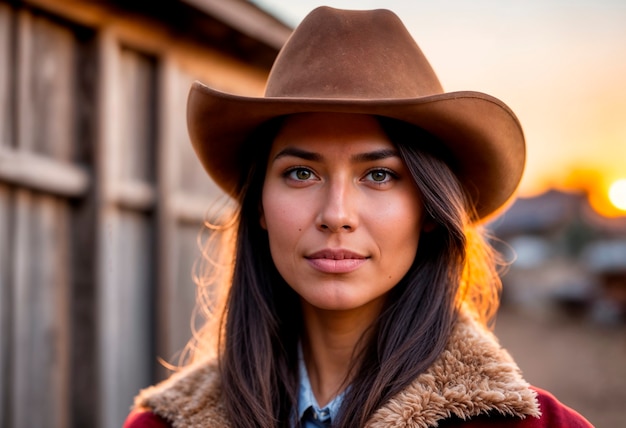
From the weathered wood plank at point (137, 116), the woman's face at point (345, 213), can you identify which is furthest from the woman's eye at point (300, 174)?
the weathered wood plank at point (137, 116)

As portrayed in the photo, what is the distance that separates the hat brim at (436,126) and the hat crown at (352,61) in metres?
0.09

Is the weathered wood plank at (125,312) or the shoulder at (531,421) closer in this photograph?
the shoulder at (531,421)

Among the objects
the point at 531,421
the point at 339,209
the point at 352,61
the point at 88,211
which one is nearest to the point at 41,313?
the point at 88,211

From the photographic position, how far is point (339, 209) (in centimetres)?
213

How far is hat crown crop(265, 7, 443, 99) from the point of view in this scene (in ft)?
7.24

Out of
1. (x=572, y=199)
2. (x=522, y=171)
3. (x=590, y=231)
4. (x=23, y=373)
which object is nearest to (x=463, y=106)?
(x=522, y=171)

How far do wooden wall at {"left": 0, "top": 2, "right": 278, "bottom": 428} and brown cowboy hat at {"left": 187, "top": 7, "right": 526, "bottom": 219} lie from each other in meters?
1.22

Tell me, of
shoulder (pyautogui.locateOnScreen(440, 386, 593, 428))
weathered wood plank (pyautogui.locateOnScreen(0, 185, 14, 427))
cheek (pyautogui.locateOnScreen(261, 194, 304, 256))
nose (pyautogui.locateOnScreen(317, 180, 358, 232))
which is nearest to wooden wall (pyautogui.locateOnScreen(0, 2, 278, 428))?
weathered wood plank (pyautogui.locateOnScreen(0, 185, 14, 427))

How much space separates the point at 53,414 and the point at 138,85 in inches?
67.5

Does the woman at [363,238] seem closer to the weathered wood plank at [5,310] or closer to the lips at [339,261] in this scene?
the lips at [339,261]

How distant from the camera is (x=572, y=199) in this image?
33469mm

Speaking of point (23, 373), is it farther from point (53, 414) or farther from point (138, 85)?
point (138, 85)

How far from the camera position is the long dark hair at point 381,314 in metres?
2.24

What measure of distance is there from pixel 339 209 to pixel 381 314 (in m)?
0.44
